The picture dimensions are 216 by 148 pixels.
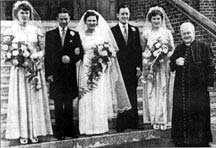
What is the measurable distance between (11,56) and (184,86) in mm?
2279

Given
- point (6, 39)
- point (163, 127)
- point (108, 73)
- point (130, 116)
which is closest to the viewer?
point (6, 39)

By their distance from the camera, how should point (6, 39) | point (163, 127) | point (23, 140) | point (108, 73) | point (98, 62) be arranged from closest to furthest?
point (6, 39)
point (23, 140)
point (98, 62)
point (108, 73)
point (163, 127)

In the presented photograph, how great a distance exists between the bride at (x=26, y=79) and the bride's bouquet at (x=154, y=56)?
137cm

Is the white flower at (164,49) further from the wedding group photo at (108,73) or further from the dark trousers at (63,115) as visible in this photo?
the dark trousers at (63,115)

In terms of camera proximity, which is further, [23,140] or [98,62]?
[98,62]

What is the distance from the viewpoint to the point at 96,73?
17.3 ft

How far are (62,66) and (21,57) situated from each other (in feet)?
1.74

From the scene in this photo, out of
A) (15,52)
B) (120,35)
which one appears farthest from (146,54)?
(15,52)

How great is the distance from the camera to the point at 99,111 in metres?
5.30

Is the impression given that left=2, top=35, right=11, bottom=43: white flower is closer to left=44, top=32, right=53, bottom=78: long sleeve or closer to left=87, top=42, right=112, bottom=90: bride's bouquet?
left=44, top=32, right=53, bottom=78: long sleeve

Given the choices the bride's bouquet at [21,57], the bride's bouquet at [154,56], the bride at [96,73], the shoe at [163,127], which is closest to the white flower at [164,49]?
the bride's bouquet at [154,56]

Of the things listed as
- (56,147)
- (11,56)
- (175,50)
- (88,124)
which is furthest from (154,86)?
(11,56)

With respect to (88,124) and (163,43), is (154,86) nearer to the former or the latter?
(163,43)

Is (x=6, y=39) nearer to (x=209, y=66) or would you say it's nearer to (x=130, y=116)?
(x=130, y=116)
